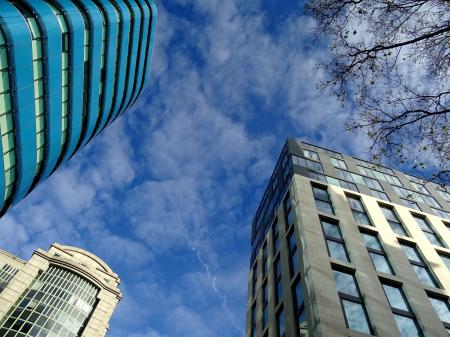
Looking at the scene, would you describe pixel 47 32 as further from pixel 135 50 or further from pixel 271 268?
pixel 271 268

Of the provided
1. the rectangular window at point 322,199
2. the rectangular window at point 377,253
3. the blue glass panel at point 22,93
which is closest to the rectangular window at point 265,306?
the rectangular window at point 322,199

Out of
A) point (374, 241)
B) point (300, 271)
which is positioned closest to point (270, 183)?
point (374, 241)

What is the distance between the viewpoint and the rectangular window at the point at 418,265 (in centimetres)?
2317

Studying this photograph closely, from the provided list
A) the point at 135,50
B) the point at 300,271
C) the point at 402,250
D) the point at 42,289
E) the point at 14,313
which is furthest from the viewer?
the point at 135,50

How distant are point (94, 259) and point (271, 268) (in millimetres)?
43556

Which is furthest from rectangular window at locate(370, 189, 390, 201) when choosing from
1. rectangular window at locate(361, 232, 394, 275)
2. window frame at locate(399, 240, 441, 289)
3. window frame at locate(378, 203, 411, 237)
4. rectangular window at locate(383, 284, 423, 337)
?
rectangular window at locate(383, 284, 423, 337)

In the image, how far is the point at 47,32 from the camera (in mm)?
28578

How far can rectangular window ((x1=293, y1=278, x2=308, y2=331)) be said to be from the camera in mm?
18288

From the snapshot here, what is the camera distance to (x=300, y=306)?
63.8 feet

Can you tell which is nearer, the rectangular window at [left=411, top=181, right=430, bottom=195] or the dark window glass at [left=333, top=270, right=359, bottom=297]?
the dark window glass at [left=333, top=270, right=359, bottom=297]

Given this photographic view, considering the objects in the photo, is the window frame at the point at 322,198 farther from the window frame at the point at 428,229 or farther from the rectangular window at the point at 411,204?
the rectangular window at the point at 411,204

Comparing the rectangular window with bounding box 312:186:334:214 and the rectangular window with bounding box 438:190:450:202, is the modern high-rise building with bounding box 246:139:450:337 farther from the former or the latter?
the rectangular window with bounding box 438:190:450:202

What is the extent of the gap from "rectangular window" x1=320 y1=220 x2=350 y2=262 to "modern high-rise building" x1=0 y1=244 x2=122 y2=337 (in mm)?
38030

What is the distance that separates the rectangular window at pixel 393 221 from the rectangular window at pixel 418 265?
1.83 m
